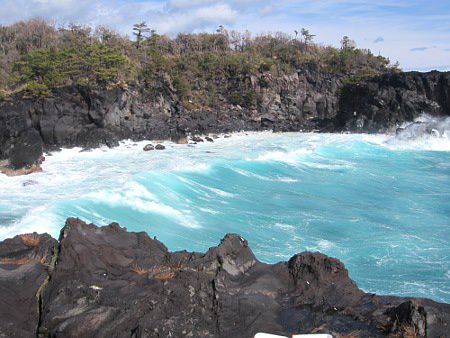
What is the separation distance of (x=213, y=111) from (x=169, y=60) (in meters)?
8.60

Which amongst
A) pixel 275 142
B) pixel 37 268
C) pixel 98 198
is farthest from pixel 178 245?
pixel 275 142

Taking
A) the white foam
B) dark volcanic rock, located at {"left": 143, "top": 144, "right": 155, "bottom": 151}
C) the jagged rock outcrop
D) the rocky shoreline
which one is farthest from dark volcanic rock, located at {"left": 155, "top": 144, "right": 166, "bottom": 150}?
the rocky shoreline

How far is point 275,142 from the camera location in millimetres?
37000

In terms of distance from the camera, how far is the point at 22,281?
711cm

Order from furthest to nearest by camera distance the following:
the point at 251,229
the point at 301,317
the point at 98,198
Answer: the point at 98,198 → the point at 251,229 → the point at 301,317

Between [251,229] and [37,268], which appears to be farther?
[251,229]

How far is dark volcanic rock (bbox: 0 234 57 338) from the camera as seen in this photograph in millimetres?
6324

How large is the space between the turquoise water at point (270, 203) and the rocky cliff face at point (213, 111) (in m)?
1.98

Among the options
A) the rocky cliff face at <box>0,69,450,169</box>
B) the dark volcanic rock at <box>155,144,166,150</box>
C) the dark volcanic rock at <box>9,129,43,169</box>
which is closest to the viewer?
the dark volcanic rock at <box>9,129,43,169</box>

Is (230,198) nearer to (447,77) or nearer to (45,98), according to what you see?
(45,98)

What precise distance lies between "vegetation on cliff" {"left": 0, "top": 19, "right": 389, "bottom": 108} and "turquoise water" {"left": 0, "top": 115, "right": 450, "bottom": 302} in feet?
27.2

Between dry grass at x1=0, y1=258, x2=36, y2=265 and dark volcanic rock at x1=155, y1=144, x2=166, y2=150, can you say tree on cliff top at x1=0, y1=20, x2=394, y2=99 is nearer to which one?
dark volcanic rock at x1=155, y1=144, x2=166, y2=150

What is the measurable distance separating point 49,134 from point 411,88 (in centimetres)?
3243

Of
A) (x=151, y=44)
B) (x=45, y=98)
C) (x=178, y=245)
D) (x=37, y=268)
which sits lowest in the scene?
(x=178, y=245)
